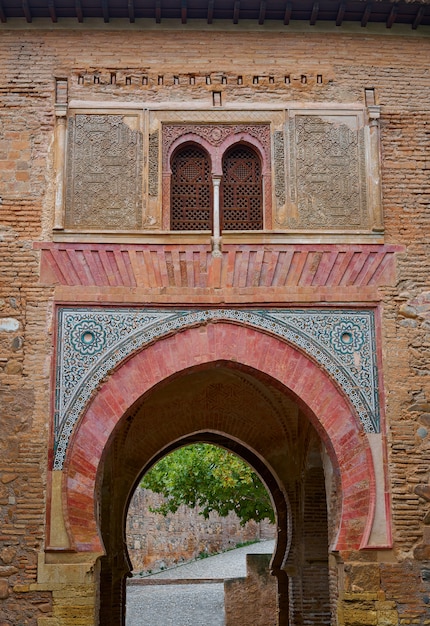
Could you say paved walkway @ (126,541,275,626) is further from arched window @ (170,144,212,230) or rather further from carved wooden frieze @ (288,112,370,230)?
carved wooden frieze @ (288,112,370,230)

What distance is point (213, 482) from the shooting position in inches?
693

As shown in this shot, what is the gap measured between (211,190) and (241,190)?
32cm

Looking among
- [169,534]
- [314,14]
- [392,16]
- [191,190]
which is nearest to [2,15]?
[191,190]

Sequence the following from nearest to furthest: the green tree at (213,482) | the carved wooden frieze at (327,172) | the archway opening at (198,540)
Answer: the carved wooden frieze at (327,172) → the archway opening at (198,540) → the green tree at (213,482)

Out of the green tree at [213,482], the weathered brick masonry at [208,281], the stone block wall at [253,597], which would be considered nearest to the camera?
the weathered brick masonry at [208,281]

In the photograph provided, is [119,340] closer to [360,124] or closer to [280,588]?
[360,124]

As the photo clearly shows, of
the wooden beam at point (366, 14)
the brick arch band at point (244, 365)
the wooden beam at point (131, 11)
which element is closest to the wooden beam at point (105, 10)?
the wooden beam at point (131, 11)

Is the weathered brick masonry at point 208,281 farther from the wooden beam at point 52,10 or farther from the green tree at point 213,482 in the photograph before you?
the green tree at point 213,482

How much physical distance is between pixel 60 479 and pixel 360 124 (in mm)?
4594

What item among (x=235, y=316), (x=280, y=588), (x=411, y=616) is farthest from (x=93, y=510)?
(x=280, y=588)

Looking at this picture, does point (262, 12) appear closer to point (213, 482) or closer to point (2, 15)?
point (2, 15)

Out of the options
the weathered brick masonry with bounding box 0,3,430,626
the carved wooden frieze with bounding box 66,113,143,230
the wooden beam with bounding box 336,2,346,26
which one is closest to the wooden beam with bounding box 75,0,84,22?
the weathered brick masonry with bounding box 0,3,430,626

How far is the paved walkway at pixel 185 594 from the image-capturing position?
17.8 m

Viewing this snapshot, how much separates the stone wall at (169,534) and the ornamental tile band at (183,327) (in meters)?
15.9
